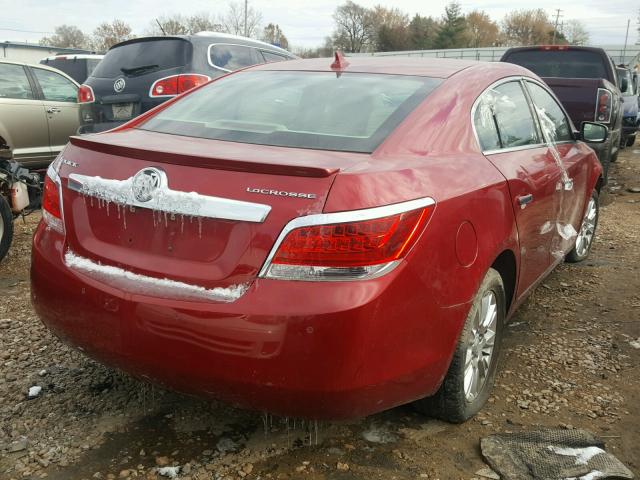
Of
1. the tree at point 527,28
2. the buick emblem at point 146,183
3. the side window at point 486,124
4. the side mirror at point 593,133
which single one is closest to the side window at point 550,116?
the side mirror at point 593,133

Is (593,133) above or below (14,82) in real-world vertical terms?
below

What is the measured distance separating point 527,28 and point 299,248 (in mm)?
101299

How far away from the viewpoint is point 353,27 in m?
86.2

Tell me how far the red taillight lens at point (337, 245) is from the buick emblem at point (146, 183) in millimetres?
522

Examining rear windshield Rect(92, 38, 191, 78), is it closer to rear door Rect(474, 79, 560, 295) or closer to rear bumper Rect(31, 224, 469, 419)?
rear door Rect(474, 79, 560, 295)

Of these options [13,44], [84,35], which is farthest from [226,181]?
[84,35]

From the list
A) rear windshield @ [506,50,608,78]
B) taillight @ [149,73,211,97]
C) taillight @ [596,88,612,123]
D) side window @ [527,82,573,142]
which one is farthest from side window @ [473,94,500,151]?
rear windshield @ [506,50,608,78]

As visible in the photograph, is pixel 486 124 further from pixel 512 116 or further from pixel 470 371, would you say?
pixel 470 371

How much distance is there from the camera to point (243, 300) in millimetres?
1994

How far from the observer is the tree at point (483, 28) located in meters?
88.7

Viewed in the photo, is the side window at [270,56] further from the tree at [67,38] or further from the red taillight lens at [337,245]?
the tree at [67,38]

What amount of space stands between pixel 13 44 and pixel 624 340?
32055 mm

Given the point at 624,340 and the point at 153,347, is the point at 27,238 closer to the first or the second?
the point at 153,347

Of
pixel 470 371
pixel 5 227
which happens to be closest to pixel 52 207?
pixel 470 371
